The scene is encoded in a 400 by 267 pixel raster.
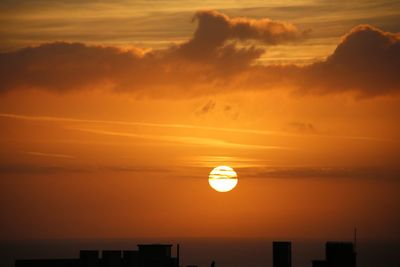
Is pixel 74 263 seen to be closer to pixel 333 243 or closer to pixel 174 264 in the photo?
pixel 174 264

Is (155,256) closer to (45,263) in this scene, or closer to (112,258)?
(112,258)

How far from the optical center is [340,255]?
42344 millimetres

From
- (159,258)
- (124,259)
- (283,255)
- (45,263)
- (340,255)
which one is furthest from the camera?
(45,263)

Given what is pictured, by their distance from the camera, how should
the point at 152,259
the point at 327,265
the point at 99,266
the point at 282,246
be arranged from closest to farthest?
1. the point at 327,265
2. the point at 282,246
3. the point at 152,259
4. the point at 99,266

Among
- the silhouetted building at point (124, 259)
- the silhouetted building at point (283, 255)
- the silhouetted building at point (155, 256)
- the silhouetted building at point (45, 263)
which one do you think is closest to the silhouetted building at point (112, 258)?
the silhouetted building at point (124, 259)

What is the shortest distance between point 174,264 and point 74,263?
818 centimetres

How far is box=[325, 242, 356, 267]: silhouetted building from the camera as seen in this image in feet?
139

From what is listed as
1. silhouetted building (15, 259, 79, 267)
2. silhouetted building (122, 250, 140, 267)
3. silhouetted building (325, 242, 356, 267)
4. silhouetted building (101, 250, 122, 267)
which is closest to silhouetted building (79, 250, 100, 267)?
silhouetted building (101, 250, 122, 267)

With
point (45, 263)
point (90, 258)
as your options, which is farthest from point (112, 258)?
point (45, 263)

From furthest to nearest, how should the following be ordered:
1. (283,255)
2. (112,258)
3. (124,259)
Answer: (124,259)
(112,258)
(283,255)

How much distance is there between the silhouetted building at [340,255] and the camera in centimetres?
4225

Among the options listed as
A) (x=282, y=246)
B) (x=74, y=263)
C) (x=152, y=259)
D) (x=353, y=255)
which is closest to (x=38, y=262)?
(x=74, y=263)

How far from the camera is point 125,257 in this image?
59.0 meters

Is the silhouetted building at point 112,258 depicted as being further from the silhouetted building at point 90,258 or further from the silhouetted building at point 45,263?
the silhouetted building at point 45,263
